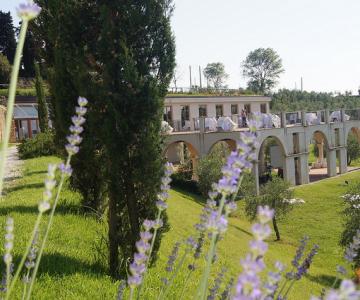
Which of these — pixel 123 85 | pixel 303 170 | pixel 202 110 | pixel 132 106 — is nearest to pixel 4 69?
pixel 202 110

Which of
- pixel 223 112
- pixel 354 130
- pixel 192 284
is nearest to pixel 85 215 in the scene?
pixel 192 284

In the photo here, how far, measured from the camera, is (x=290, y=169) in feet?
101

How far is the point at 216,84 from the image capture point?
96500 mm

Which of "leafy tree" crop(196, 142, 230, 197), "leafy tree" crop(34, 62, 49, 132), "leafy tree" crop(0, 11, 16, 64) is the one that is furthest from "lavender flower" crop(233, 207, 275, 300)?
"leafy tree" crop(0, 11, 16, 64)

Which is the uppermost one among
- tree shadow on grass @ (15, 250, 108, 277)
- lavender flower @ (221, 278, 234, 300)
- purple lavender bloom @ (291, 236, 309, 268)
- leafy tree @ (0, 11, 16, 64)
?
leafy tree @ (0, 11, 16, 64)

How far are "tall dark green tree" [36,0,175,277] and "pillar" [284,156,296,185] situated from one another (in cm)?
2513

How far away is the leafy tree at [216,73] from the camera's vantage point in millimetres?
96125

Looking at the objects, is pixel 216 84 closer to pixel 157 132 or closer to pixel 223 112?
pixel 223 112

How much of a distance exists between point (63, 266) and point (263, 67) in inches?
3410

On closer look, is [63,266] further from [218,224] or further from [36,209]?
[218,224]

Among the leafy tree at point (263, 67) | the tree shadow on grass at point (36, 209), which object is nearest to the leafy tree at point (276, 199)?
the tree shadow on grass at point (36, 209)

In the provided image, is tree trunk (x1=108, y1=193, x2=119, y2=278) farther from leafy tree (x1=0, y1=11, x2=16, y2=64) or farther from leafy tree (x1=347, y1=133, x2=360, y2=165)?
leafy tree (x1=0, y1=11, x2=16, y2=64)

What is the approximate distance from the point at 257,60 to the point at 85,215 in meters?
83.2

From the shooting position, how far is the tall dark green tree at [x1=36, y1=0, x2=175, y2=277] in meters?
6.10
